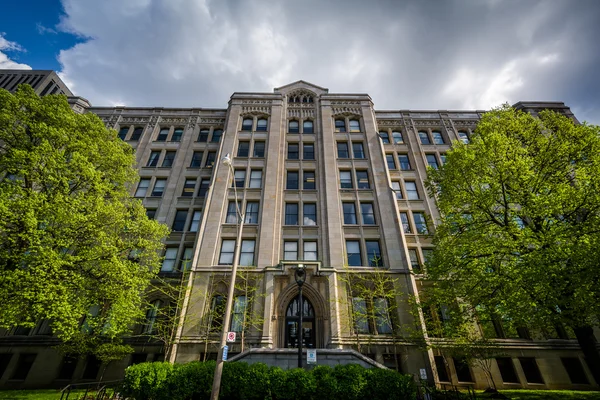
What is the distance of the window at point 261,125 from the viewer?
2972cm

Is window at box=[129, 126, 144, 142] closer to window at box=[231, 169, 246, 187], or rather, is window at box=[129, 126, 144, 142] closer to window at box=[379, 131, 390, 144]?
window at box=[231, 169, 246, 187]

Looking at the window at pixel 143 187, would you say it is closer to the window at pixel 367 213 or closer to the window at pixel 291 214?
the window at pixel 291 214

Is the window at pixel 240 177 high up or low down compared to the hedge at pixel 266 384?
up

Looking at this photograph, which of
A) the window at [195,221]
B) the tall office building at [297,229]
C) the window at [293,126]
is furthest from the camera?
the window at [293,126]

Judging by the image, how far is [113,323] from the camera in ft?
44.2

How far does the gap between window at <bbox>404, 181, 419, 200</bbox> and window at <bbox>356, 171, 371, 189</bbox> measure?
4.52 m

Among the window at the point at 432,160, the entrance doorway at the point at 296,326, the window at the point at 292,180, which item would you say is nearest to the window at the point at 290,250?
the entrance doorway at the point at 296,326

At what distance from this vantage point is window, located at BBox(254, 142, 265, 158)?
27641 millimetres

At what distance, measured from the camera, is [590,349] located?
11.6 metres

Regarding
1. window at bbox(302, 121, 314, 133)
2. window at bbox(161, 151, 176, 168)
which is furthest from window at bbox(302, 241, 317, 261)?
window at bbox(161, 151, 176, 168)

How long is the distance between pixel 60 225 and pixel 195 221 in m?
11.0

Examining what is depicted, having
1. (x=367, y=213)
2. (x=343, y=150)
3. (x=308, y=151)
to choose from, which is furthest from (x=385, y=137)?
(x=367, y=213)

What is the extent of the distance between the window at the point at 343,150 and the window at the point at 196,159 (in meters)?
15.2

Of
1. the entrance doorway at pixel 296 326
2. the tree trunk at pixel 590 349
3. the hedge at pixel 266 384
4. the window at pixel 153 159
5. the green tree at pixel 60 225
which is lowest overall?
the hedge at pixel 266 384
